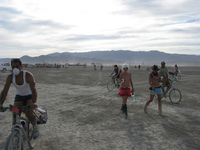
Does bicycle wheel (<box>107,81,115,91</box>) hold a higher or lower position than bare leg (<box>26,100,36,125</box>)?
lower

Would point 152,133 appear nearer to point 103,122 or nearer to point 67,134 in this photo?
point 103,122

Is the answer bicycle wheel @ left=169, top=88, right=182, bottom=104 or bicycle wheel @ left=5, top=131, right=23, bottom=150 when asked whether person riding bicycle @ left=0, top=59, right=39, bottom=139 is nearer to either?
bicycle wheel @ left=5, top=131, right=23, bottom=150

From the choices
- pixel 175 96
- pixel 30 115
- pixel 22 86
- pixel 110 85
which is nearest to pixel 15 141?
pixel 30 115

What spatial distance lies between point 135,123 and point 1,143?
381 cm

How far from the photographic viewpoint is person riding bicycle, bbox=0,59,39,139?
3.37m

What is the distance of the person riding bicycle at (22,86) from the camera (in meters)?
3.37

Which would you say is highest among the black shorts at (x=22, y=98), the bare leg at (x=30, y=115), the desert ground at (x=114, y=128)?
the black shorts at (x=22, y=98)

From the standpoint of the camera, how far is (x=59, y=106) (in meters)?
7.67

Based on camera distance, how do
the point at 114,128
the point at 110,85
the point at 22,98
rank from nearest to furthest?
the point at 22,98 < the point at 114,128 < the point at 110,85

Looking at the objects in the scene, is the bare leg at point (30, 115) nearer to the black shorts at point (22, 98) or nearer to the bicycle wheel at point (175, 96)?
the black shorts at point (22, 98)

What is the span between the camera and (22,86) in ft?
11.5

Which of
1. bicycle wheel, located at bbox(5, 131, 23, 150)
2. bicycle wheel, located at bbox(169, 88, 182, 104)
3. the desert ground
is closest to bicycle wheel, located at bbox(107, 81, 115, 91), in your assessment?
the desert ground

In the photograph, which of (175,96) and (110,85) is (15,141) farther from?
(110,85)

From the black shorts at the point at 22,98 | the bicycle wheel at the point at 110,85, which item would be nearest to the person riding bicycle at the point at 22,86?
the black shorts at the point at 22,98
